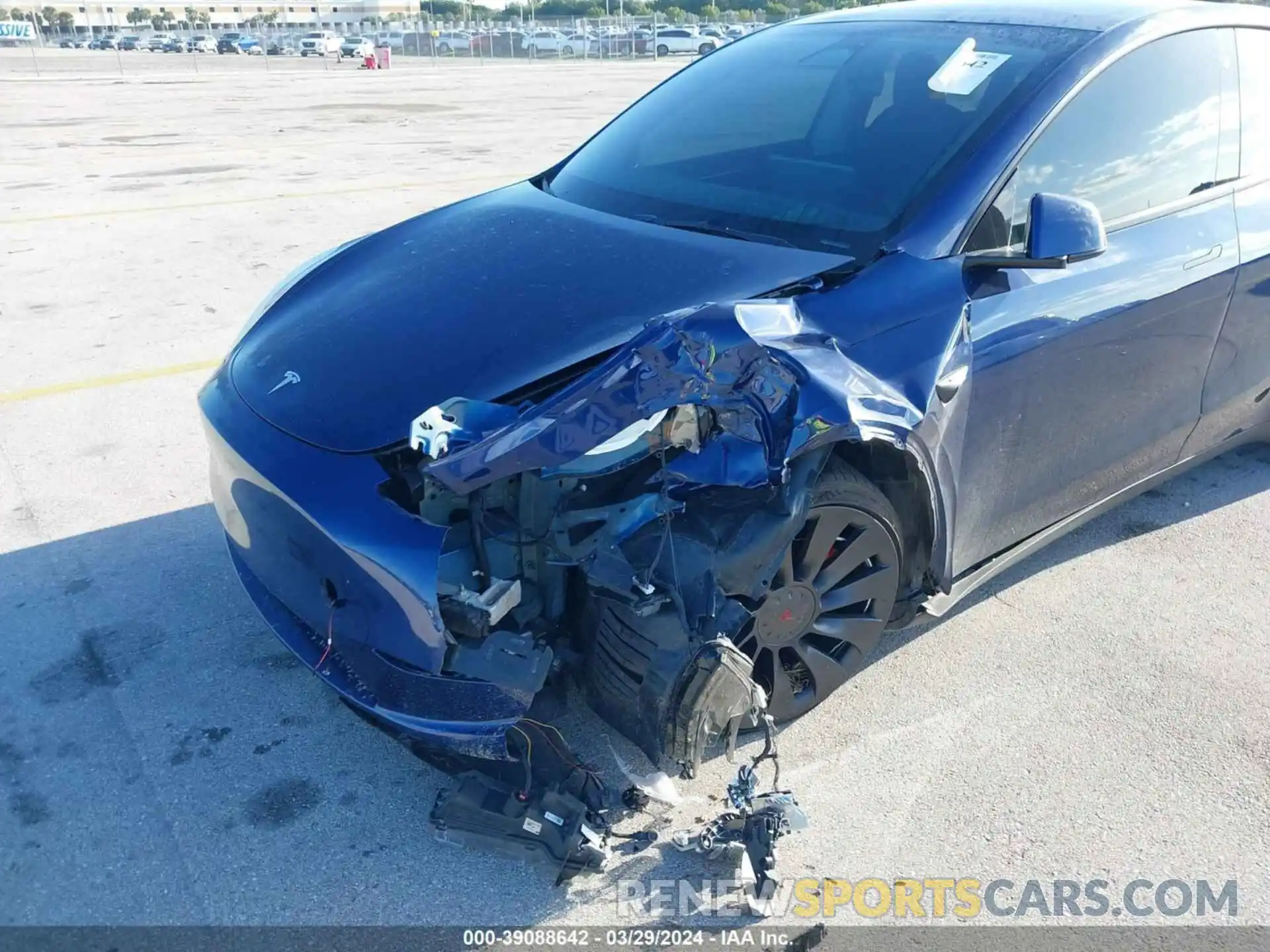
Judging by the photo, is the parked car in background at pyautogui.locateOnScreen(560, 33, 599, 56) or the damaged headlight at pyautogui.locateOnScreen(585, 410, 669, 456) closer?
the damaged headlight at pyautogui.locateOnScreen(585, 410, 669, 456)

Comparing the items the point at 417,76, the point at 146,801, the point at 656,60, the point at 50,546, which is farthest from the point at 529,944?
the point at 656,60

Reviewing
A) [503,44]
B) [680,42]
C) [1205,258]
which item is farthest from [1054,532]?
[503,44]

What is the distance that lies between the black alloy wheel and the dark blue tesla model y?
0.01 meters

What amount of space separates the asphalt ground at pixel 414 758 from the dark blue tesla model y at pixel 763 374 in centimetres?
31

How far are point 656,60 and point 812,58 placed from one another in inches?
1805

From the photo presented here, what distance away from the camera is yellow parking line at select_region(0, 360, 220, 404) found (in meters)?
5.04

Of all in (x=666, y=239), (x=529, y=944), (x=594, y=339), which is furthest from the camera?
(x=666, y=239)

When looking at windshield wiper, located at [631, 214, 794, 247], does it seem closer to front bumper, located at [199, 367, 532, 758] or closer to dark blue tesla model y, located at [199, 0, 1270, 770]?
dark blue tesla model y, located at [199, 0, 1270, 770]

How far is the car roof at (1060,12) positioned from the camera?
323 cm

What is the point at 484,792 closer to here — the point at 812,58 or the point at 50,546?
the point at 50,546

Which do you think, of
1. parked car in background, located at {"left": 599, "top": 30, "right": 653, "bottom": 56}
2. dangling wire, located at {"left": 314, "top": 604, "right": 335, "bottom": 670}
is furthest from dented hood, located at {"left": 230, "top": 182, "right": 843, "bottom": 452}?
parked car in background, located at {"left": 599, "top": 30, "right": 653, "bottom": 56}

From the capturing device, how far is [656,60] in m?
46.2

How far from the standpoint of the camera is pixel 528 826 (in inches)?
92.0
